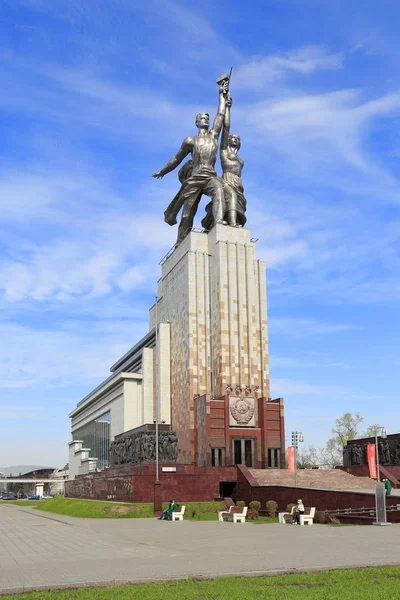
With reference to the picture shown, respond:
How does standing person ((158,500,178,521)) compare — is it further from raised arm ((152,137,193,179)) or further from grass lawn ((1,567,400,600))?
raised arm ((152,137,193,179))

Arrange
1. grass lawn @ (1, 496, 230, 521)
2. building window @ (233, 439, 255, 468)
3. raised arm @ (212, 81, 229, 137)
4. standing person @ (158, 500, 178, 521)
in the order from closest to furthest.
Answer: standing person @ (158, 500, 178, 521), grass lawn @ (1, 496, 230, 521), building window @ (233, 439, 255, 468), raised arm @ (212, 81, 229, 137)

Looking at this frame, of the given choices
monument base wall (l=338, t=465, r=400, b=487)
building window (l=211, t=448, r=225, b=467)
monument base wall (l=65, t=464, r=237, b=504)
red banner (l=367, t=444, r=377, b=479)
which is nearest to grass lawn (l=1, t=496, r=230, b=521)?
monument base wall (l=65, t=464, r=237, b=504)

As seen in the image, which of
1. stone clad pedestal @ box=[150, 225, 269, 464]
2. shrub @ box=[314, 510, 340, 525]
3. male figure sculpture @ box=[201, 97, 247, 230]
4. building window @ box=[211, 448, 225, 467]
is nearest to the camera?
shrub @ box=[314, 510, 340, 525]

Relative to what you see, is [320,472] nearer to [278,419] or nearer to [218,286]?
[278,419]

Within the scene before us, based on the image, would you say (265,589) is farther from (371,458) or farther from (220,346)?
(220,346)

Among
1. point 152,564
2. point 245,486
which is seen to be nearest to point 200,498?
point 245,486

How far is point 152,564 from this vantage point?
1555 centimetres

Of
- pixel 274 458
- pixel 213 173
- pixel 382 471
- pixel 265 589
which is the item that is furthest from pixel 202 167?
pixel 265 589

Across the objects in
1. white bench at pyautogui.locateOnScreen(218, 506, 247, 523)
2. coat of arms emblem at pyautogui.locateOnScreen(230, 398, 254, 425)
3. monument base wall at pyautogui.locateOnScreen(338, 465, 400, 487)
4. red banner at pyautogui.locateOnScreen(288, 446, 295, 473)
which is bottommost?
white bench at pyautogui.locateOnScreen(218, 506, 247, 523)

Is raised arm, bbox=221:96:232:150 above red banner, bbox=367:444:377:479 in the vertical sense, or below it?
above

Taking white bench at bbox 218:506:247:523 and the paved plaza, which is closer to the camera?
the paved plaza

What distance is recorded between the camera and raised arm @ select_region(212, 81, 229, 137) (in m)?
63.0

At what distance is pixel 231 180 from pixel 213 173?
184 cm

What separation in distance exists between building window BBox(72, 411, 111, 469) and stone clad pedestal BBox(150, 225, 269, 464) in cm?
1928
